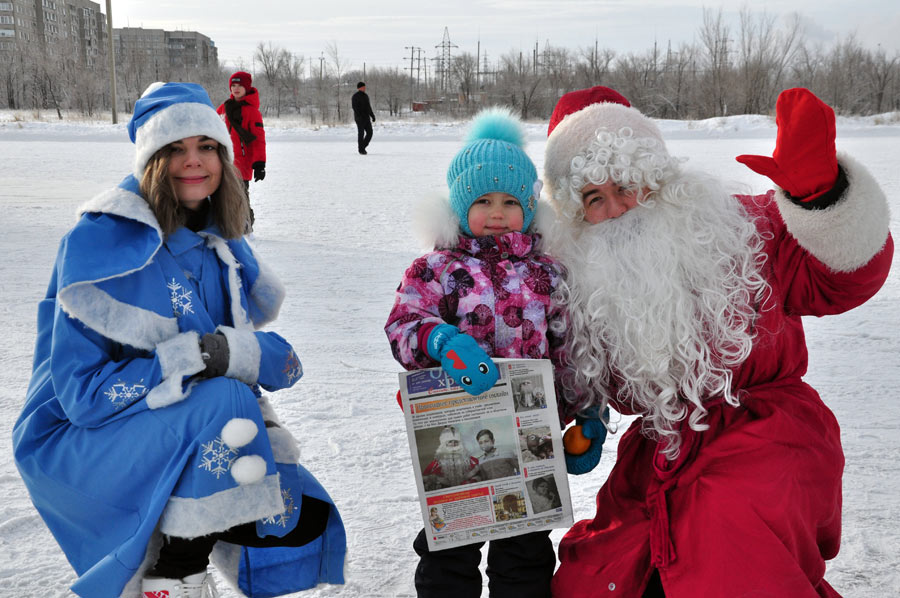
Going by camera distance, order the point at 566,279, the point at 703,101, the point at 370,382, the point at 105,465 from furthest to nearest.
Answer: the point at 703,101 → the point at 370,382 → the point at 566,279 → the point at 105,465

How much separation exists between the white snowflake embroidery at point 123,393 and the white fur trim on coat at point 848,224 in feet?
5.24

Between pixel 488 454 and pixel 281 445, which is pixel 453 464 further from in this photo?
pixel 281 445

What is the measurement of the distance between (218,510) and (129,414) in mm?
299

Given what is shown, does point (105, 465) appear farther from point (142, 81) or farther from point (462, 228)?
point (142, 81)

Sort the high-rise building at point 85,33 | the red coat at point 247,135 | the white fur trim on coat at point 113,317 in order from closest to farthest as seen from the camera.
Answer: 1. the white fur trim on coat at point 113,317
2. the red coat at point 247,135
3. the high-rise building at point 85,33

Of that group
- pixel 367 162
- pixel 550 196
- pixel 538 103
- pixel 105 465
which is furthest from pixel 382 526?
pixel 538 103

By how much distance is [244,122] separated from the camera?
771cm

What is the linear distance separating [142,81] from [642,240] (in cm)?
4873

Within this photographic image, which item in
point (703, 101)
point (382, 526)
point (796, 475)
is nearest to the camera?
point (796, 475)

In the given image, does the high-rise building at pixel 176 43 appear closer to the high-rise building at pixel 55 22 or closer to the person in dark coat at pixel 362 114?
the high-rise building at pixel 55 22

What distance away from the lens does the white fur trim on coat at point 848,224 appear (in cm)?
179

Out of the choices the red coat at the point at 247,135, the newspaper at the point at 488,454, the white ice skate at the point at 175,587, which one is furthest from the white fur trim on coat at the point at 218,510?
the red coat at the point at 247,135

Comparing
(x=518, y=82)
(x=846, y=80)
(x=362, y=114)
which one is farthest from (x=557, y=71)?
(x=362, y=114)

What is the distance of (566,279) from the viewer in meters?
2.04
